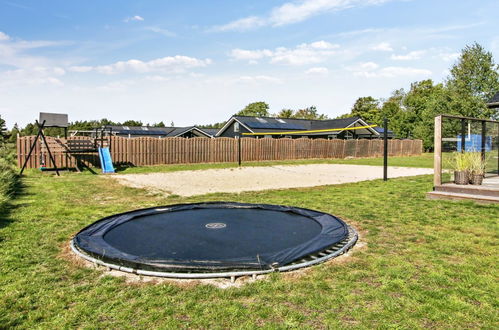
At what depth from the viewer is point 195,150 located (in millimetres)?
16109

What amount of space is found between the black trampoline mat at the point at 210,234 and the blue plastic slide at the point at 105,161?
8043 mm

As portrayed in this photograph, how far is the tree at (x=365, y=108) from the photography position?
43.7 metres

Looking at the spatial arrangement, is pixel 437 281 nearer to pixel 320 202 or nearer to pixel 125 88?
pixel 320 202

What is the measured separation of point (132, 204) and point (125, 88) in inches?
514

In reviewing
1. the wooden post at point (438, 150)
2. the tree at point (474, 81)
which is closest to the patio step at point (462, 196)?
the wooden post at point (438, 150)

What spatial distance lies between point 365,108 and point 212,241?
Answer: 46.2 metres

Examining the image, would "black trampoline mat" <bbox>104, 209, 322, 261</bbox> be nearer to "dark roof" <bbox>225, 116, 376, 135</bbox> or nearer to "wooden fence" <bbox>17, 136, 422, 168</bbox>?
"wooden fence" <bbox>17, 136, 422, 168</bbox>

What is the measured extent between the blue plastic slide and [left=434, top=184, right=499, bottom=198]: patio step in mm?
10104

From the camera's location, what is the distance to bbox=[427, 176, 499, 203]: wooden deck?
5.12m

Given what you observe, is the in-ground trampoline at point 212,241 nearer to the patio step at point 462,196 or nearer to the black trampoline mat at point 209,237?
→ the black trampoline mat at point 209,237

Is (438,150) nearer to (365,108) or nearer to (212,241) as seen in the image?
(212,241)

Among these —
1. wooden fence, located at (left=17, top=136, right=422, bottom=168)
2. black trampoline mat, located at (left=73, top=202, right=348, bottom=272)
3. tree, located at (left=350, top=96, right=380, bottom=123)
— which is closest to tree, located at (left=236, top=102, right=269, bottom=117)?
tree, located at (left=350, top=96, right=380, bottom=123)

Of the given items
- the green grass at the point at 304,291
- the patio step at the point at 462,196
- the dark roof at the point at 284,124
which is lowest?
the green grass at the point at 304,291

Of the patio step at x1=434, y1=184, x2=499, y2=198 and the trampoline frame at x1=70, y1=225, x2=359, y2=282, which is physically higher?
the patio step at x1=434, y1=184, x2=499, y2=198
